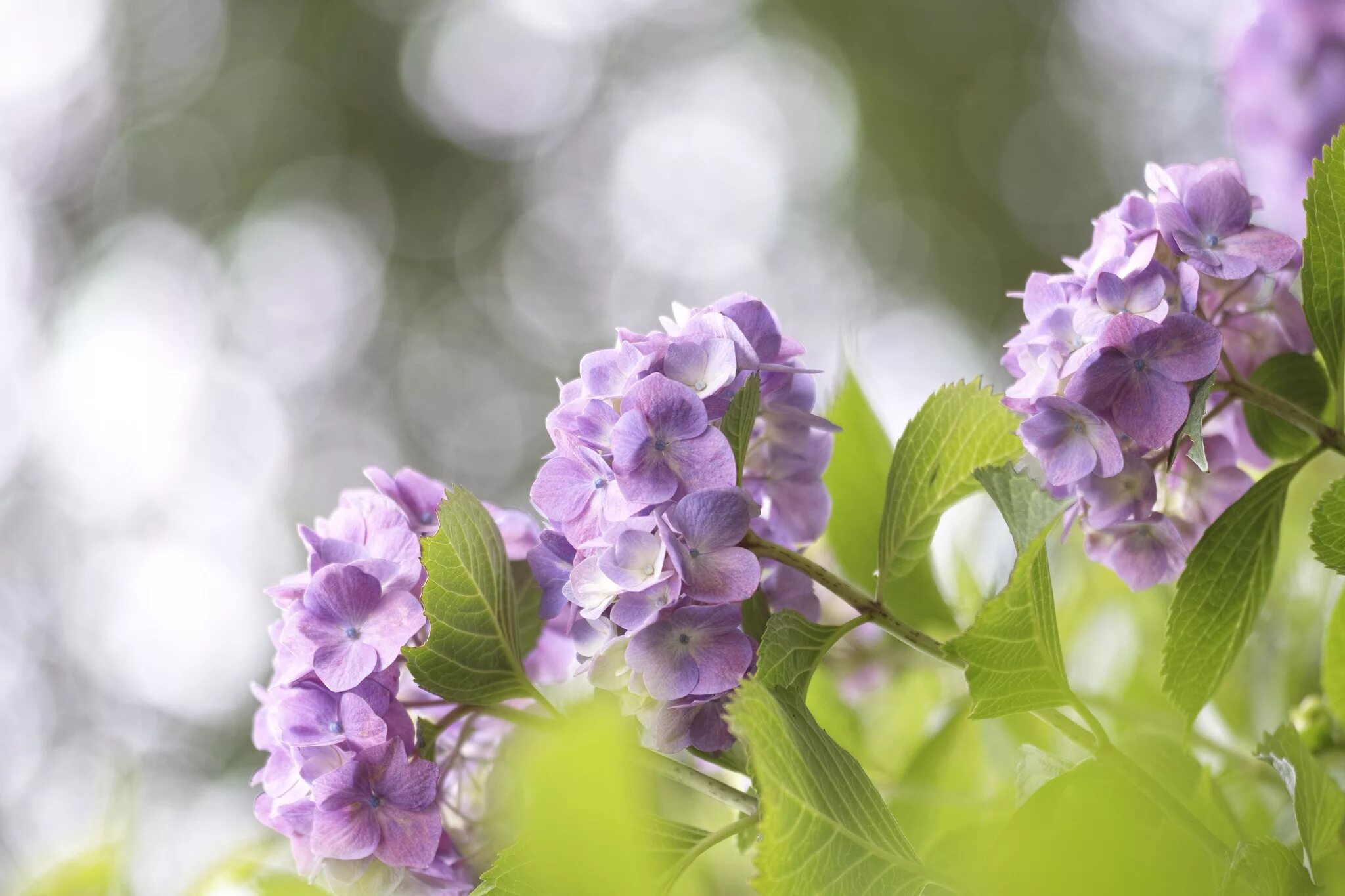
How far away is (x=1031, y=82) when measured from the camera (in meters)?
3.74

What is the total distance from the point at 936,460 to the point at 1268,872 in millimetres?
99

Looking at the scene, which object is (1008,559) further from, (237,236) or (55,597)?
(237,236)

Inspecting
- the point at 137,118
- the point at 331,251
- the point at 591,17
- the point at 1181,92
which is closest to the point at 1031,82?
the point at 1181,92

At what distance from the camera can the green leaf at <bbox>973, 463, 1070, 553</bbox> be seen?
199 mm

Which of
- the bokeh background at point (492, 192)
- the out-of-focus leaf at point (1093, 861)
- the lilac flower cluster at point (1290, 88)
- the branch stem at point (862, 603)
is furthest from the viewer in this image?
the bokeh background at point (492, 192)

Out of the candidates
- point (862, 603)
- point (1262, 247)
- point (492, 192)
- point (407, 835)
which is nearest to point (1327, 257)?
point (1262, 247)

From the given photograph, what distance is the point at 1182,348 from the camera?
21 centimetres

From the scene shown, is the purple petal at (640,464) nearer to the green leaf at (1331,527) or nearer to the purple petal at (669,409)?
the purple petal at (669,409)

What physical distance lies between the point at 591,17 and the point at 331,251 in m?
1.31

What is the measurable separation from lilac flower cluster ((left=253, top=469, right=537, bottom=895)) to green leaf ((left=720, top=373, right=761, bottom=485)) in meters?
0.06

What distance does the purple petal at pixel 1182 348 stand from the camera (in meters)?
0.20

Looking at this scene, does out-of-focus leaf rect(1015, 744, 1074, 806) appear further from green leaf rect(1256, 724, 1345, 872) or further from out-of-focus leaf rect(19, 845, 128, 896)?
out-of-focus leaf rect(19, 845, 128, 896)

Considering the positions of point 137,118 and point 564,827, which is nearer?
point 564,827

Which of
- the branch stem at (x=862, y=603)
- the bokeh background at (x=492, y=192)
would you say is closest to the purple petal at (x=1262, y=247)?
the branch stem at (x=862, y=603)
